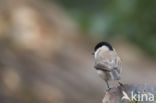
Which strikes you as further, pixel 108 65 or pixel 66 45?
pixel 66 45

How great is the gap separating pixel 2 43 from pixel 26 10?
115cm

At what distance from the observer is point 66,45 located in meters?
10.3

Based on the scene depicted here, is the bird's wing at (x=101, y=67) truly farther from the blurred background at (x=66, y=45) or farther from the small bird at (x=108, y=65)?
the blurred background at (x=66, y=45)

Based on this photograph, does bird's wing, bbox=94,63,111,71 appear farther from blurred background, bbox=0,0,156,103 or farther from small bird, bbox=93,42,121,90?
blurred background, bbox=0,0,156,103

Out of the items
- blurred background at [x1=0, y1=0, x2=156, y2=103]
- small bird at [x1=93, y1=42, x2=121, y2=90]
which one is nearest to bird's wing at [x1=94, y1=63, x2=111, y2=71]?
small bird at [x1=93, y1=42, x2=121, y2=90]

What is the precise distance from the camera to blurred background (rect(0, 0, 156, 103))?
27.2ft

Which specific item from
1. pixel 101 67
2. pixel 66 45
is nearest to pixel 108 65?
pixel 101 67

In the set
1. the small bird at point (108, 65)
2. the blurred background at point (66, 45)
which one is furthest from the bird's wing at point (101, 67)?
the blurred background at point (66, 45)

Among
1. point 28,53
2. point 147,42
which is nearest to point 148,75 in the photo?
point 147,42

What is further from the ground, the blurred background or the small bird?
the blurred background

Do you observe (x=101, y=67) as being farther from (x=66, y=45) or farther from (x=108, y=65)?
(x=66, y=45)

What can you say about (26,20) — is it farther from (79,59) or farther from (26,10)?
(79,59)

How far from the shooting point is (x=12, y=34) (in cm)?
938

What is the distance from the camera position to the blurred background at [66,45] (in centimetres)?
830
